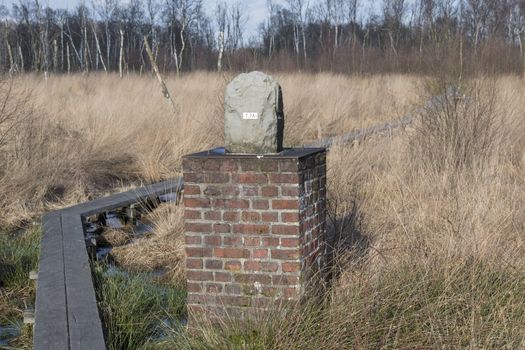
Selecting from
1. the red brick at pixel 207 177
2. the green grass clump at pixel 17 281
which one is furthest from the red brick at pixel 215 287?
the green grass clump at pixel 17 281

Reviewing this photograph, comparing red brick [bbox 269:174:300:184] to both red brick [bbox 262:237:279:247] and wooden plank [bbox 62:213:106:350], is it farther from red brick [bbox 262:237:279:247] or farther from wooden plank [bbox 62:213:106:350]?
wooden plank [bbox 62:213:106:350]

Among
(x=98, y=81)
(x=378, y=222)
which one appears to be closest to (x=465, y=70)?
(x=378, y=222)

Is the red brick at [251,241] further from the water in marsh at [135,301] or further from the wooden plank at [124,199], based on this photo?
the wooden plank at [124,199]

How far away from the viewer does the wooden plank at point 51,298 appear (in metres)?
3.66

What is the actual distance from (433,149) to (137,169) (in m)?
4.35

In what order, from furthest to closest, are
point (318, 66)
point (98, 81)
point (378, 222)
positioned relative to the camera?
point (318, 66)
point (98, 81)
point (378, 222)

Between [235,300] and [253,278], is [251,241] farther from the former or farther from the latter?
[235,300]

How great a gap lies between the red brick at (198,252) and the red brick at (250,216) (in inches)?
10.3

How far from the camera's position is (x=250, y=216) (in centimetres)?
407

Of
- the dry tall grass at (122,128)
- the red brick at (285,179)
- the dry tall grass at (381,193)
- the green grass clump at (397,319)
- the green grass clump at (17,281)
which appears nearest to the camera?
the green grass clump at (397,319)

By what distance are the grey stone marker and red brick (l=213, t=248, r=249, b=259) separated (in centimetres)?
57

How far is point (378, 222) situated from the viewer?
6.04 m

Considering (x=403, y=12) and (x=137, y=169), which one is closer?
(x=137, y=169)

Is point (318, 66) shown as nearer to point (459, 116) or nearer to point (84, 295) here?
point (459, 116)
